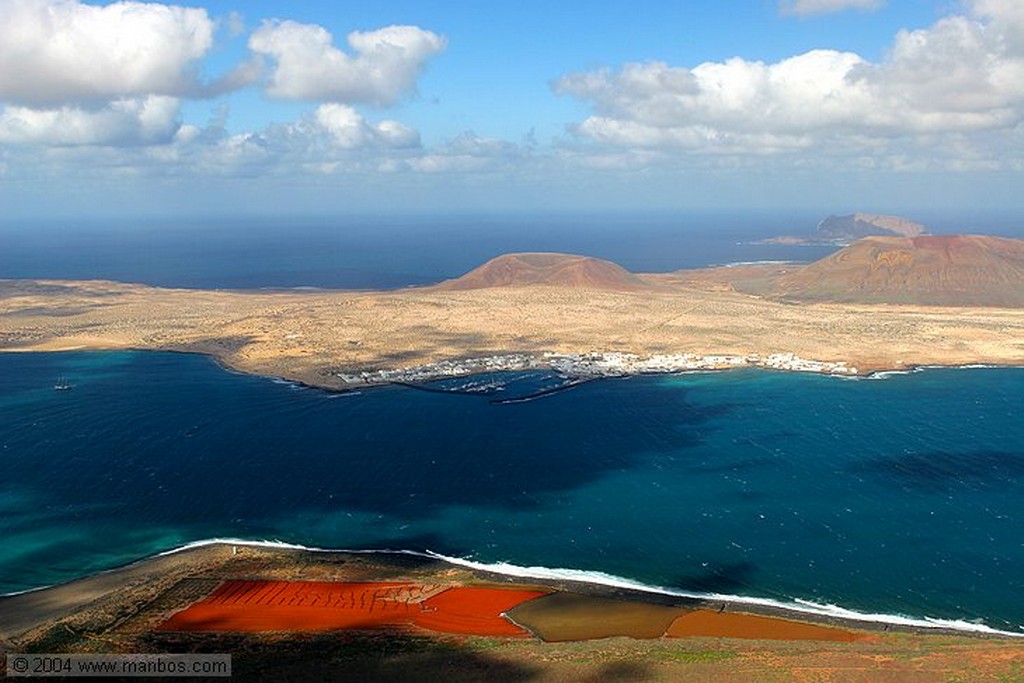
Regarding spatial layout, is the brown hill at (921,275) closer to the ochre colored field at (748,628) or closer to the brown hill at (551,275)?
the brown hill at (551,275)

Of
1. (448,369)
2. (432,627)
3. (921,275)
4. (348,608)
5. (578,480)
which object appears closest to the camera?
(432,627)

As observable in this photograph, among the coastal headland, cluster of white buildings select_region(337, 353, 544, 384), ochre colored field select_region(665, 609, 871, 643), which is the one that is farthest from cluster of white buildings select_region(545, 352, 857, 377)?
ochre colored field select_region(665, 609, 871, 643)

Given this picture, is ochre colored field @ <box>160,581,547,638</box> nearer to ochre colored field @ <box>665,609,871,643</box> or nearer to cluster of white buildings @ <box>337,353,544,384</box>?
ochre colored field @ <box>665,609,871,643</box>

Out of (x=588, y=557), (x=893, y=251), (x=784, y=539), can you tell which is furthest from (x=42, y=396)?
(x=893, y=251)

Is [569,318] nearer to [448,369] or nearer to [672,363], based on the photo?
[672,363]

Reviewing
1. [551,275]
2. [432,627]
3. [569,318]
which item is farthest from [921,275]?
[432,627]

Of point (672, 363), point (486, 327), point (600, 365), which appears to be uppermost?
point (486, 327)
